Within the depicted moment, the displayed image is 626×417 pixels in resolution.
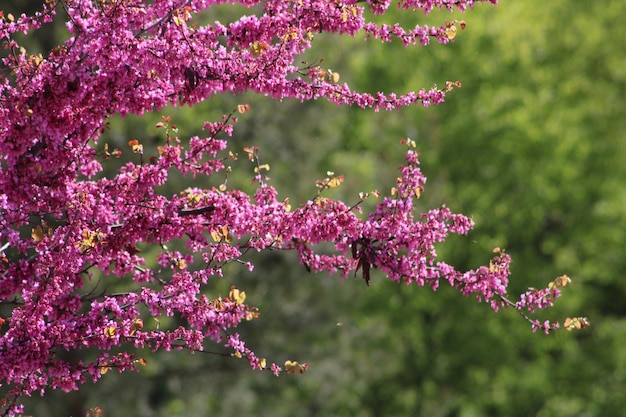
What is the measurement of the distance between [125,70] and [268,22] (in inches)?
31.4

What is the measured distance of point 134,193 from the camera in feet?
18.1

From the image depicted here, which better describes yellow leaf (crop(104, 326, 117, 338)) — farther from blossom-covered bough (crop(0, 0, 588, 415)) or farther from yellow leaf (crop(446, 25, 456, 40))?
yellow leaf (crop(446, 25, 456, 40))

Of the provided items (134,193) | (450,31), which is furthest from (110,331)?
(450,31)

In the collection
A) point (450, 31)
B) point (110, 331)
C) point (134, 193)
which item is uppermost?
point (450, 31)

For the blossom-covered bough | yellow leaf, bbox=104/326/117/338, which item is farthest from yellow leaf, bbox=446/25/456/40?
yellow leaf, bbox=104/326/117/338

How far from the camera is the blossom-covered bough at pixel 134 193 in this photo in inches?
195

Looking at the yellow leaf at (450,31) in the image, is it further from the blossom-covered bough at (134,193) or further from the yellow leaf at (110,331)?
the yellow leaf at (110,331)

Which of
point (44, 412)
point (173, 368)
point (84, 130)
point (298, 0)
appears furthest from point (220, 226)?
point (173, 368)

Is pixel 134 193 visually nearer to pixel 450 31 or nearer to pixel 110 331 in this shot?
pixel 110 331

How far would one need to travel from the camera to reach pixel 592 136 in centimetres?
2161

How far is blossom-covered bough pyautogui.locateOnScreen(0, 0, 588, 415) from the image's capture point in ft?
16.2

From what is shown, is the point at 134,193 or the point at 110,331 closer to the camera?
the point at 110,331

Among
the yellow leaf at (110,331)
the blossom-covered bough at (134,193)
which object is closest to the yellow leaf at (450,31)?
the blossom-covered bough at (134,193)

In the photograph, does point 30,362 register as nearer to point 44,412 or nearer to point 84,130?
point 84,130
